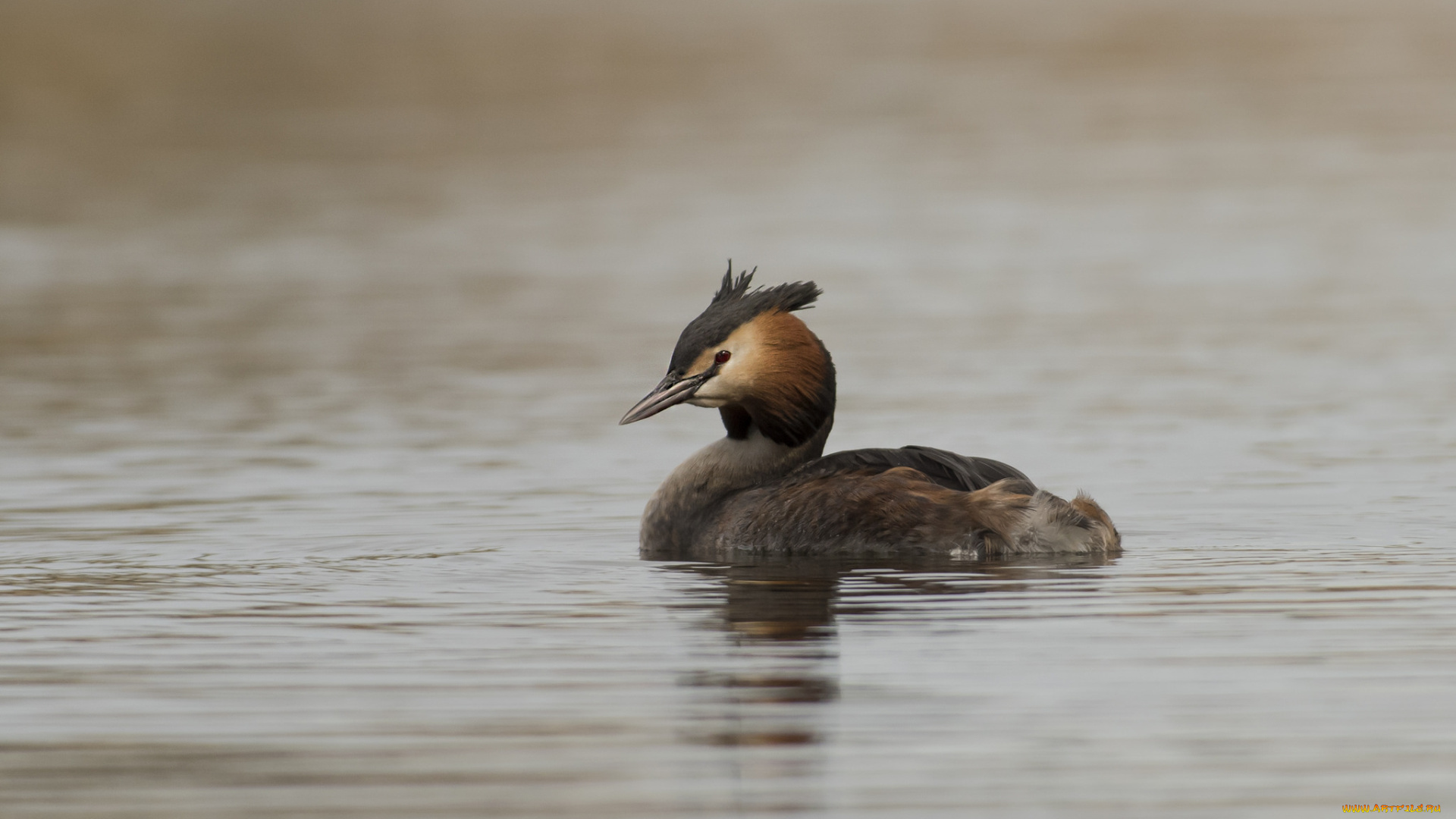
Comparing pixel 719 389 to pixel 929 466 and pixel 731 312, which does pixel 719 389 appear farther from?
pixel 929 466

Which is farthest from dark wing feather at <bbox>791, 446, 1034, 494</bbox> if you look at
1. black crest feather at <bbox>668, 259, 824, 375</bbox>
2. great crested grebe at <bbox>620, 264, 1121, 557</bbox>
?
black crest feather at <bbox>668, 259, 824, 375</bbox>

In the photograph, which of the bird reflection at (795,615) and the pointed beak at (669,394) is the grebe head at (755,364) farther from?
the bird reflection at (795,615)

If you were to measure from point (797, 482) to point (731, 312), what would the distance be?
81cm

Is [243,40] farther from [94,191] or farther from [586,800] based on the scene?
[586,800]

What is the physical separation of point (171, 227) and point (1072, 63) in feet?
93.7

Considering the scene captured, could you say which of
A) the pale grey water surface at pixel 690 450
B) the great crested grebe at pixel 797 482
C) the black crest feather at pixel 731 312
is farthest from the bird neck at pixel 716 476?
the black crest feather at pixel 731 312

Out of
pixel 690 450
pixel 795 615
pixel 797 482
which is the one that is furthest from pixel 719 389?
pixel 690 450

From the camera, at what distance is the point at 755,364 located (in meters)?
12.0

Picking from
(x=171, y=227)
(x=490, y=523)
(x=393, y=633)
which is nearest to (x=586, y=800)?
(x=393, y=633)

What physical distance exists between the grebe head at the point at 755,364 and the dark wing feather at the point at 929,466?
33 cm

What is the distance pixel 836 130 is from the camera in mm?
43000

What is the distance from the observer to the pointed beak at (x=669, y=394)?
1191cm

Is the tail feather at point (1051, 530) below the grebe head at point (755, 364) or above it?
below

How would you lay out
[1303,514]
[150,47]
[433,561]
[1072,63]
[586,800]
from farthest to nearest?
[150,47] → [1072,63] → [1303,514] → [433,561] → [586,800]
